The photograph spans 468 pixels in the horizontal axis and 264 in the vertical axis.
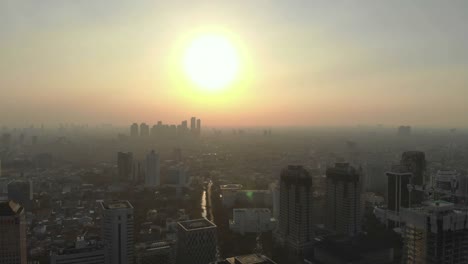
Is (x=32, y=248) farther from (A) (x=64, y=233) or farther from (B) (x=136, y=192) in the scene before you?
(B) (x=136, y=192)

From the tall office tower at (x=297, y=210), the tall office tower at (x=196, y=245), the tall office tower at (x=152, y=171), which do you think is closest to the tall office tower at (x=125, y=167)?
the tall office tower at (x=152, y=171)

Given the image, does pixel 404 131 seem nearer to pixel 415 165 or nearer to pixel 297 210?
pixel 415 165

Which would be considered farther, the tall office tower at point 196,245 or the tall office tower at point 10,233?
the tall office tower at point 196,245

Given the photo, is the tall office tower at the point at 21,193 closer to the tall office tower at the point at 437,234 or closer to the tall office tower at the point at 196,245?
the tall office tower at the point at 196,245

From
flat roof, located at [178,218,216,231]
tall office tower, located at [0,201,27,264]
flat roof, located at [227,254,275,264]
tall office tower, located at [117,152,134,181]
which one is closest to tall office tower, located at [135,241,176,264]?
flat roof, located at [178,218,216,231]

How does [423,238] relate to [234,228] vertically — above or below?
above

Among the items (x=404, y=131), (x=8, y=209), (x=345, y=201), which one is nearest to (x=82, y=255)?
(x=8, y=209)

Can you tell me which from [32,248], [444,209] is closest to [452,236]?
[444,209]
